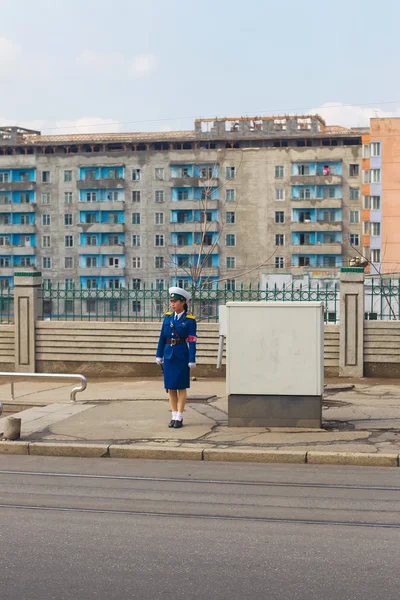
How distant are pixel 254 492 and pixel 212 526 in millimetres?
1361

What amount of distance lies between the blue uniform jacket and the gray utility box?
1.99 feet

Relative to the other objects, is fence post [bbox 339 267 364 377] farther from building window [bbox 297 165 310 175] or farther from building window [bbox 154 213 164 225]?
building window [bbox 154 213 164 225]

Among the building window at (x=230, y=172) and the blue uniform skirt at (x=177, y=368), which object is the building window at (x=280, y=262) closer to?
the building window at (x=230, y=172)

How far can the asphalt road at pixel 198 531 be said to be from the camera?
19.9 ft

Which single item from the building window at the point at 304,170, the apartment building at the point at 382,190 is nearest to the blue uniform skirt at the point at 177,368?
the apartment building at the point at 382,190

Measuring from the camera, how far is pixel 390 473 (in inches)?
391

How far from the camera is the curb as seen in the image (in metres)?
10.4

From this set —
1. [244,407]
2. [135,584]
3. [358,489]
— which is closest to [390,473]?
[358,489]

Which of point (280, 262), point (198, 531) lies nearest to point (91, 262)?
point (280, 262)

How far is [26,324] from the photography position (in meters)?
19.2

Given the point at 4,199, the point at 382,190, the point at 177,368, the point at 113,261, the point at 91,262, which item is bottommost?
the point at 177,368

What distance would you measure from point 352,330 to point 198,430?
6.27 metres

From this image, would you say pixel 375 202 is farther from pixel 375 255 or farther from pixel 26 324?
pixel 26 324

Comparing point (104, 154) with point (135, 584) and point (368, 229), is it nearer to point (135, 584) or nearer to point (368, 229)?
point (368, 229)
